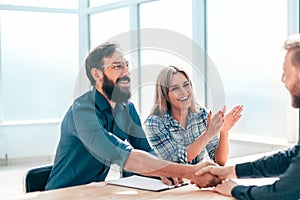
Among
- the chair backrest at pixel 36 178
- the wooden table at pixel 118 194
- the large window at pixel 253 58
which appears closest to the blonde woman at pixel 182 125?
the wooden table at pixel 118 194

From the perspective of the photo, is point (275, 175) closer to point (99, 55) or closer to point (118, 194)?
point (118, 194)

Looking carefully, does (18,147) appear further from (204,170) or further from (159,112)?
(204,170)

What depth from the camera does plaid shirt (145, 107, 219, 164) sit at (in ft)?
7.97

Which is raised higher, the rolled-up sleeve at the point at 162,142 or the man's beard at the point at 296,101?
the man's beard at the point at 296,101

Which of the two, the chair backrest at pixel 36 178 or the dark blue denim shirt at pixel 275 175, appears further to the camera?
the chair backrest at pixel 36 178

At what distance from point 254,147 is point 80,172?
7.26 ft

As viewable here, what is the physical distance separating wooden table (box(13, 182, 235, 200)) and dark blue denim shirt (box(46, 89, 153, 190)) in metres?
0.20

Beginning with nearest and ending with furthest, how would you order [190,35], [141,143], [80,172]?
1. [80,172]
2. [141,143]
3. [190,35]

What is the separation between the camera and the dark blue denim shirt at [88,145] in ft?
6.58

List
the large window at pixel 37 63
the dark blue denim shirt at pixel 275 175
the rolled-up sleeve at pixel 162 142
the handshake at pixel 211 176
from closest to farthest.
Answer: the dark blue denim shirt at pixel 275 175 < the handshake at pixel 211 176 < the rolled-up sleeve at pixel 162 142 < the large window at pixel 37 63

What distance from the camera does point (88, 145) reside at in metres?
2.07

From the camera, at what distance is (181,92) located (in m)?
2.62

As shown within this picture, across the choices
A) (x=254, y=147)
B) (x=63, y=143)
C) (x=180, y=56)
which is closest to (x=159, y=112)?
(x=63, y=143)

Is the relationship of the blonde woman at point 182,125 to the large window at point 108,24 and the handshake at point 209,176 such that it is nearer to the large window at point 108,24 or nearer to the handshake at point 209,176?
the handshake at point 209,176
